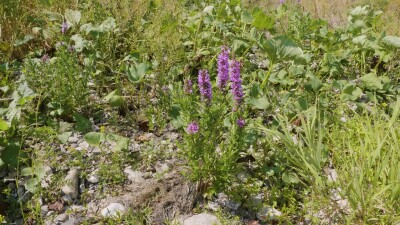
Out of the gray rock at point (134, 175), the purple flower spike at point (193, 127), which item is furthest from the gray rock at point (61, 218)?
the purple flower spike at point (193, 127)

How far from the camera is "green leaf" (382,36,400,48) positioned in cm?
343

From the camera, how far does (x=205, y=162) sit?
219cm

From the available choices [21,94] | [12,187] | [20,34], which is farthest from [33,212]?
[20,34]

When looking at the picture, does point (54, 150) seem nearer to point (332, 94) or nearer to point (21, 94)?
point (21, 94)

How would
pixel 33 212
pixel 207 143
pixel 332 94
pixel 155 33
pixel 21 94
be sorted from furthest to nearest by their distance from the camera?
pixel 155 33 → pixel 332 94 → pixel 21 94 → pixel 207 143 → pixel 33 212

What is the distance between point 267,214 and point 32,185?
1425 millimetres

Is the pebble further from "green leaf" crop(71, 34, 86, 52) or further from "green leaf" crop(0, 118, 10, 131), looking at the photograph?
"green leaf" crop(71, 34, 86, 52)

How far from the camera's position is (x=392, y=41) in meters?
3.46

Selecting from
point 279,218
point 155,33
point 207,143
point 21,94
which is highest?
point 155,33

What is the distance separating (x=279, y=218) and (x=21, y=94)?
1.90m

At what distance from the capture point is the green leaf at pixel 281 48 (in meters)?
2.79

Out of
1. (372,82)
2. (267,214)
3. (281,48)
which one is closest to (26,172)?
(267,214)

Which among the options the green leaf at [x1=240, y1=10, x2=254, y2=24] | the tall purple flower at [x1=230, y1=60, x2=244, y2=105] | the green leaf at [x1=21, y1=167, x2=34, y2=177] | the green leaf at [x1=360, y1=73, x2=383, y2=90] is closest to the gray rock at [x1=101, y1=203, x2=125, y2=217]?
the green leaf at [x1=21, y1=167, x2=34, y2=177]

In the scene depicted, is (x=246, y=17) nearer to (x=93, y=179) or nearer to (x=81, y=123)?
(x=81, y=123)
